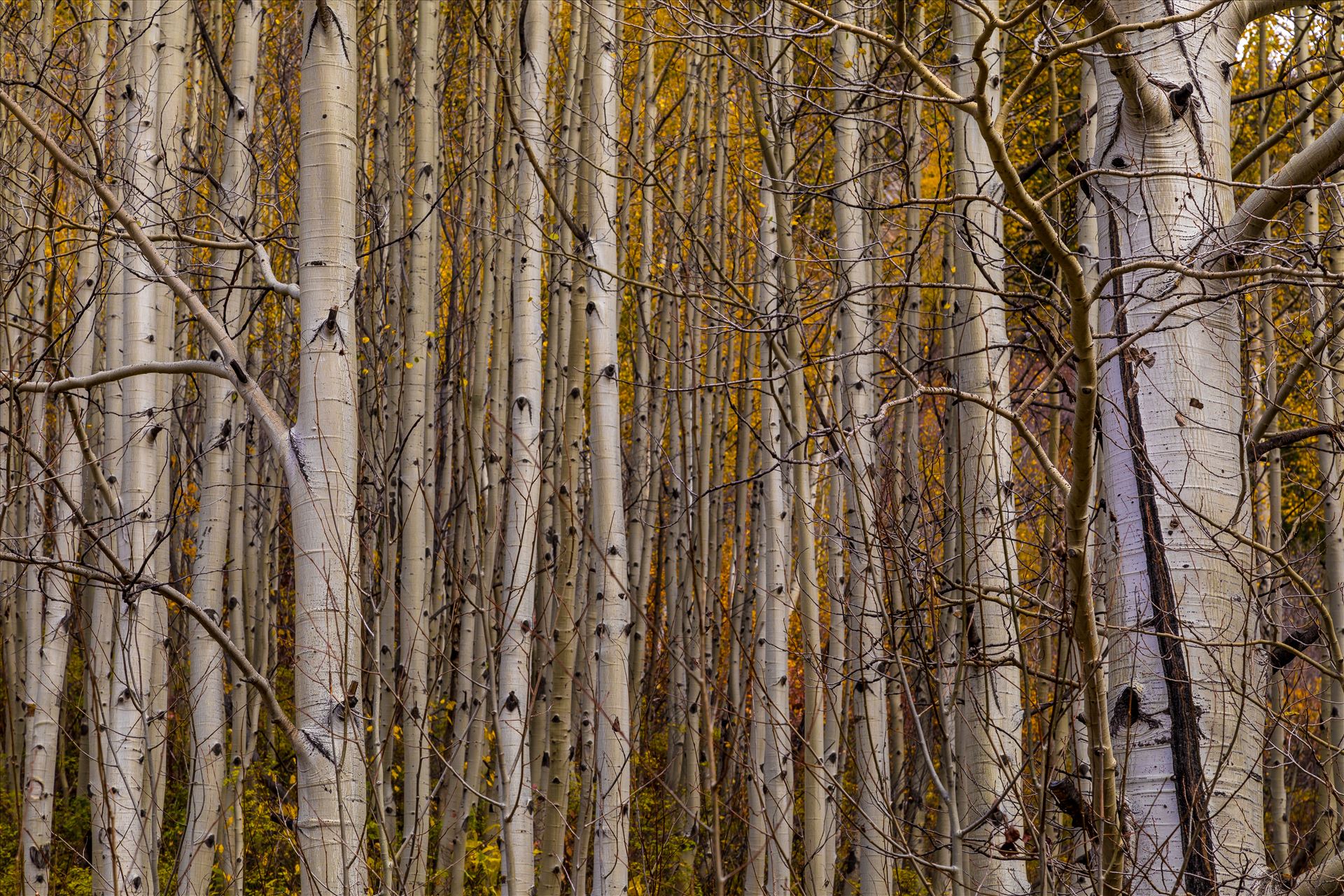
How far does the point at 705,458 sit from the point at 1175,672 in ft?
20.2

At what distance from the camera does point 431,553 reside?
24.1 ft

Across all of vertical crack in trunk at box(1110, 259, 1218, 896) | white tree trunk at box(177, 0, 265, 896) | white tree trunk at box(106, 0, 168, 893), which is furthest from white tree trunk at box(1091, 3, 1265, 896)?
white tree trunk at box(106, 0, 168, 893)

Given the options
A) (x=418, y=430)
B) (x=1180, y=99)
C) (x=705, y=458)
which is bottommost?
(x=418, y=430)

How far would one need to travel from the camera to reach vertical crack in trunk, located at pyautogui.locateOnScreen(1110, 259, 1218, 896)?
2.65 m

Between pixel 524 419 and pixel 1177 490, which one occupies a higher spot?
pixel 524 419

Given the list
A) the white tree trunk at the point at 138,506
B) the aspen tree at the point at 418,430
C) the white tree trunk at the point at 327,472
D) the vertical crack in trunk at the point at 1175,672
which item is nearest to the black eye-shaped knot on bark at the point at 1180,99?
the vertical crack in trunk at the point at 1175,672

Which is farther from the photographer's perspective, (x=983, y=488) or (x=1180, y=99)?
(x=983, y=488)

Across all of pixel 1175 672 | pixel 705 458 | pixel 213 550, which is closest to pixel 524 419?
pixel 213 550

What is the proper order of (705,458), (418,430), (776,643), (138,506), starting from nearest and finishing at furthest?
(138,506), (776,643), (418,430), (705,458)

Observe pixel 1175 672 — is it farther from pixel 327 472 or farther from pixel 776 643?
pixel 776 643

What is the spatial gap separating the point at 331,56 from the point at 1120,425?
2263 mm

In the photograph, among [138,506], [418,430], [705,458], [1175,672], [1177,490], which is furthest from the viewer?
[705,458]

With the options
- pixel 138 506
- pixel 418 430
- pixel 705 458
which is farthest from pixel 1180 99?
pixel 705 458

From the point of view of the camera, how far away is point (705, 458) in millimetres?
8828
